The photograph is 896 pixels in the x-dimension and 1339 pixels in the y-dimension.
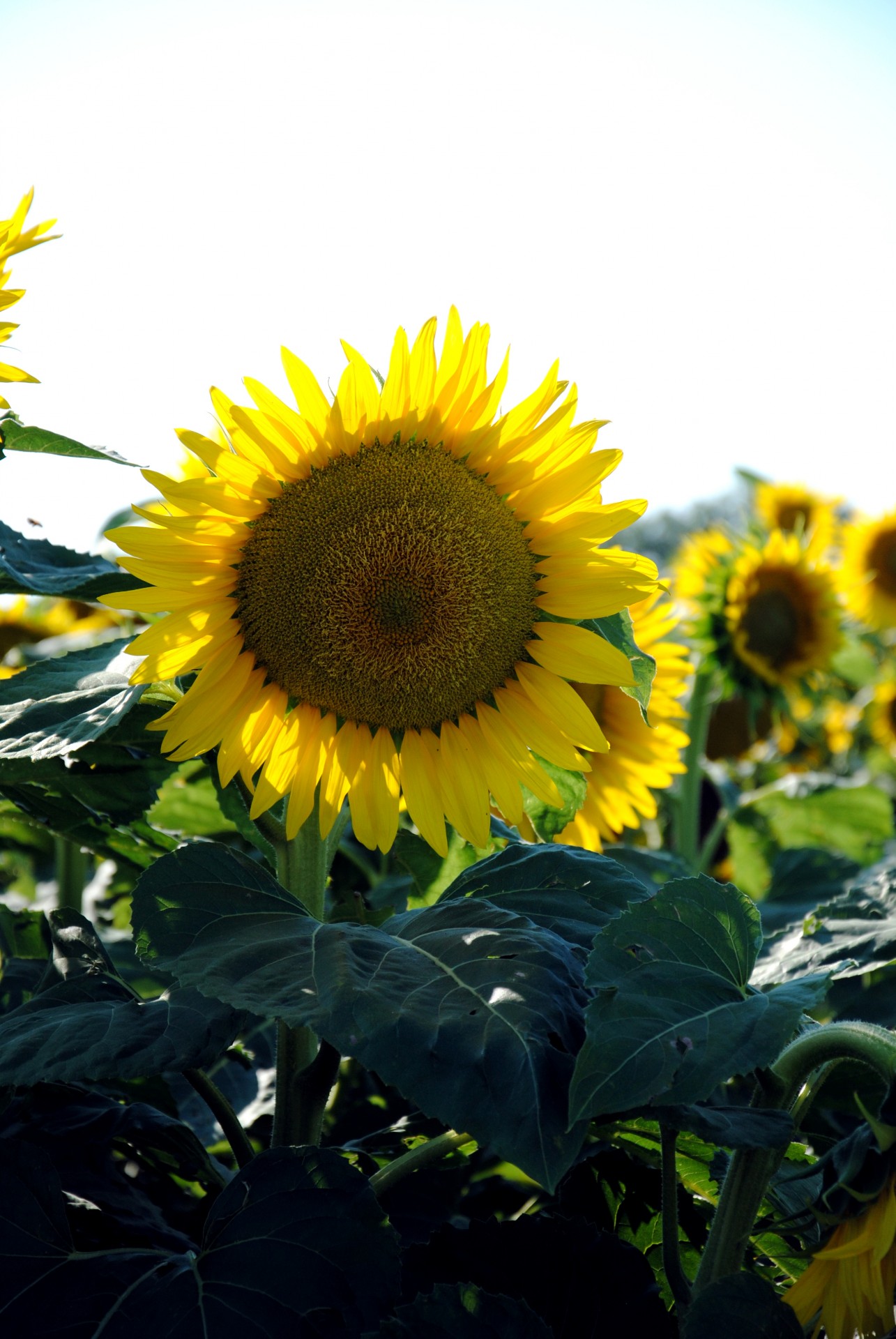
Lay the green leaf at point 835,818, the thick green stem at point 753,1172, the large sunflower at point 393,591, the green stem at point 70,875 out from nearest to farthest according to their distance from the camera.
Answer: the thick green stem at point 753,1172
the large sunflower at point 393,591
the green stem at point 70,875
the green leaf at point 835,818

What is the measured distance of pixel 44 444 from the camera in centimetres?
121

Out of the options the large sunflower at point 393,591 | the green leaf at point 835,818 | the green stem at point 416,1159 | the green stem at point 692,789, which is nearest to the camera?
the green stem at point 416,1159

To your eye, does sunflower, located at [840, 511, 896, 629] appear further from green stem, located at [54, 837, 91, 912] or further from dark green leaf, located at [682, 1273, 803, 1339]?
dark green leaf, located at [682, 1273, 803, 1339]

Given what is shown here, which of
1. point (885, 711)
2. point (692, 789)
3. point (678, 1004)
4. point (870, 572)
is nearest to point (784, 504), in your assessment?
point (870, 572)

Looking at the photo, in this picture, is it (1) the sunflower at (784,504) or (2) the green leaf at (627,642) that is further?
(1) the sunflower at (784,504)

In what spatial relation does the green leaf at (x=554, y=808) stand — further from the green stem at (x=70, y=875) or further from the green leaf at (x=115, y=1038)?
the green stem at (x=70, y=875)

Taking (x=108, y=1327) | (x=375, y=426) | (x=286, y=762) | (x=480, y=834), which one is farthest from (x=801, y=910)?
(x=108, y=1327)

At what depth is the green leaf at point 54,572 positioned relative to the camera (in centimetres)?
129

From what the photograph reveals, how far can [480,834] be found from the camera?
48.2 inches

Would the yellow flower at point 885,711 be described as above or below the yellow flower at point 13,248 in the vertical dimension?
below

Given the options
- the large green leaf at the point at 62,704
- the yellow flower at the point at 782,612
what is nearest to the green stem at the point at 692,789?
the yellow flower at the point at 782,612

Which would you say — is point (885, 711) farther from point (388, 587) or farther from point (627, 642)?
point (388, 587)

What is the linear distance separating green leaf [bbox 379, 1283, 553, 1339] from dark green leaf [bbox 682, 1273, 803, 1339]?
113mm

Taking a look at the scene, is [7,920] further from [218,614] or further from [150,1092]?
[218,614]
